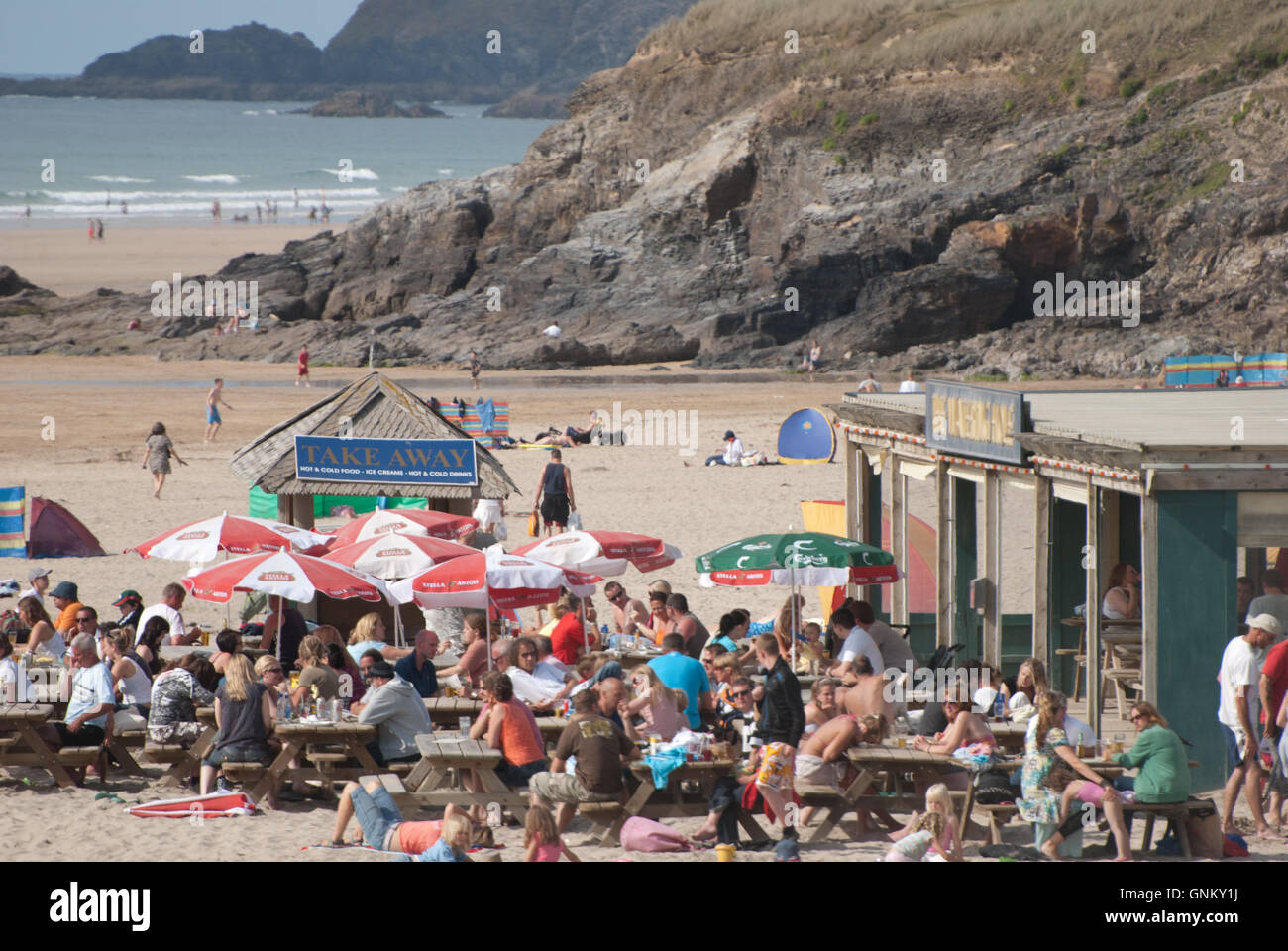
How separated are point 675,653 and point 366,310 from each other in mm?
43431

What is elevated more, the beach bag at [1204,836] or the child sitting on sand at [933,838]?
the child sitting on sand at [933,838]

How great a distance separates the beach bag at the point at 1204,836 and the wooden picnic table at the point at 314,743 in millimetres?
4564

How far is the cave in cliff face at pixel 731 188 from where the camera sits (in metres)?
52.6

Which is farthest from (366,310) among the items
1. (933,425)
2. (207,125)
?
(207,125)

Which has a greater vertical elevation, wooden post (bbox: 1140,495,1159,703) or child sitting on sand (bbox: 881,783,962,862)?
wooden post (bbox: 1140,495,1159,703)

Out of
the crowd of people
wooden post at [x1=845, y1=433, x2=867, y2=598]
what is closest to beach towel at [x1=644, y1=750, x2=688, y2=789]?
the crowd of people

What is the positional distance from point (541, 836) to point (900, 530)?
6.42 m

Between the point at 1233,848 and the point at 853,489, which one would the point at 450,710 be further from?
the point at 853,489

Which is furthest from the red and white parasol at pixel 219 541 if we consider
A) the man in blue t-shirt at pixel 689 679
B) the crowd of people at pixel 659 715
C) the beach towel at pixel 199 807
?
the man in blue t-shirt at pixel 689 679

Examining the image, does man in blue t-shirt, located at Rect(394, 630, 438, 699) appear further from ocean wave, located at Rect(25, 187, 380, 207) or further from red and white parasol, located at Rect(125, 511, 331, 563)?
ocean wave, located at Rect(25, 187, 380, 207)

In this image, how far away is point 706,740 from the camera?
8.74m

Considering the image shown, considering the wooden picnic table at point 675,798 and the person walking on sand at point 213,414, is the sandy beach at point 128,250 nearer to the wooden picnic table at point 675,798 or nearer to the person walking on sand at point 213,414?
the person walking on sand at point 213,414

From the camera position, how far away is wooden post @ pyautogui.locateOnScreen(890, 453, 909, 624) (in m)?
13.0

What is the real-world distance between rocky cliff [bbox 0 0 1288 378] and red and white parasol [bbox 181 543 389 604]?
3430 centimetres
